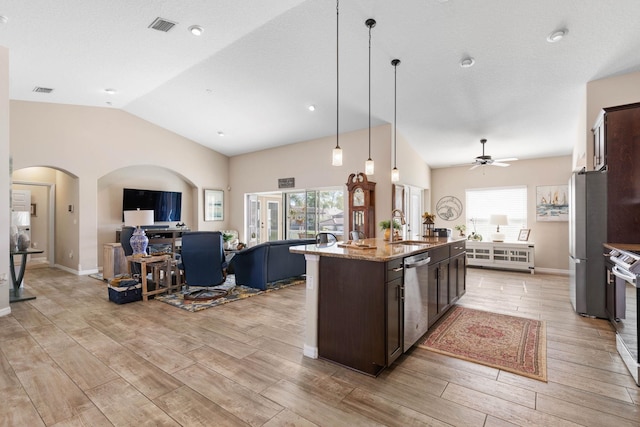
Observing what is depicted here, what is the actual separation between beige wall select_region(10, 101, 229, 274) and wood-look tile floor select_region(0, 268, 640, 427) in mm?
3468

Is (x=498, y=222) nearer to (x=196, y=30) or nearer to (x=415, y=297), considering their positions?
(x=415, y=297)

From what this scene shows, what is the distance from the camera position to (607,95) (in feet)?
13.4

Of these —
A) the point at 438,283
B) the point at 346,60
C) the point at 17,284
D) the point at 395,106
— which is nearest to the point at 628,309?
the point at 438,283

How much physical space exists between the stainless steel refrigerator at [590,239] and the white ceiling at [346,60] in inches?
54.1

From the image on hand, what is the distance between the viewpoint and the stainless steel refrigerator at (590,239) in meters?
3.78

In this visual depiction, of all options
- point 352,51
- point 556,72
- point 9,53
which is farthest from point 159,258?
point 556,72

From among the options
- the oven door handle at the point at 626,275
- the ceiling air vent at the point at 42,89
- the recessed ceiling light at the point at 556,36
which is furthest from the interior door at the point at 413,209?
the ceiling air vent at the point at 42,89

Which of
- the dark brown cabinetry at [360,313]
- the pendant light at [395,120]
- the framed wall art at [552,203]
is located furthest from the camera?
the framed wall art at [552,203]

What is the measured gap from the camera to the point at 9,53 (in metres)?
4.18

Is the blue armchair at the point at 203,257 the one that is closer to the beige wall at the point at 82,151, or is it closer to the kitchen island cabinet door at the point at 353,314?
the kitchen island cabinet door at the point at 353,314

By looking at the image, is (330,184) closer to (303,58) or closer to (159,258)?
(303,58)

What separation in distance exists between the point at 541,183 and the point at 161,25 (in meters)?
7.85

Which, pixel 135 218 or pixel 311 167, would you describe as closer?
pixel 135 218

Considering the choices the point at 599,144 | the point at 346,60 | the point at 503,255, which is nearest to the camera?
the point at 599,144
